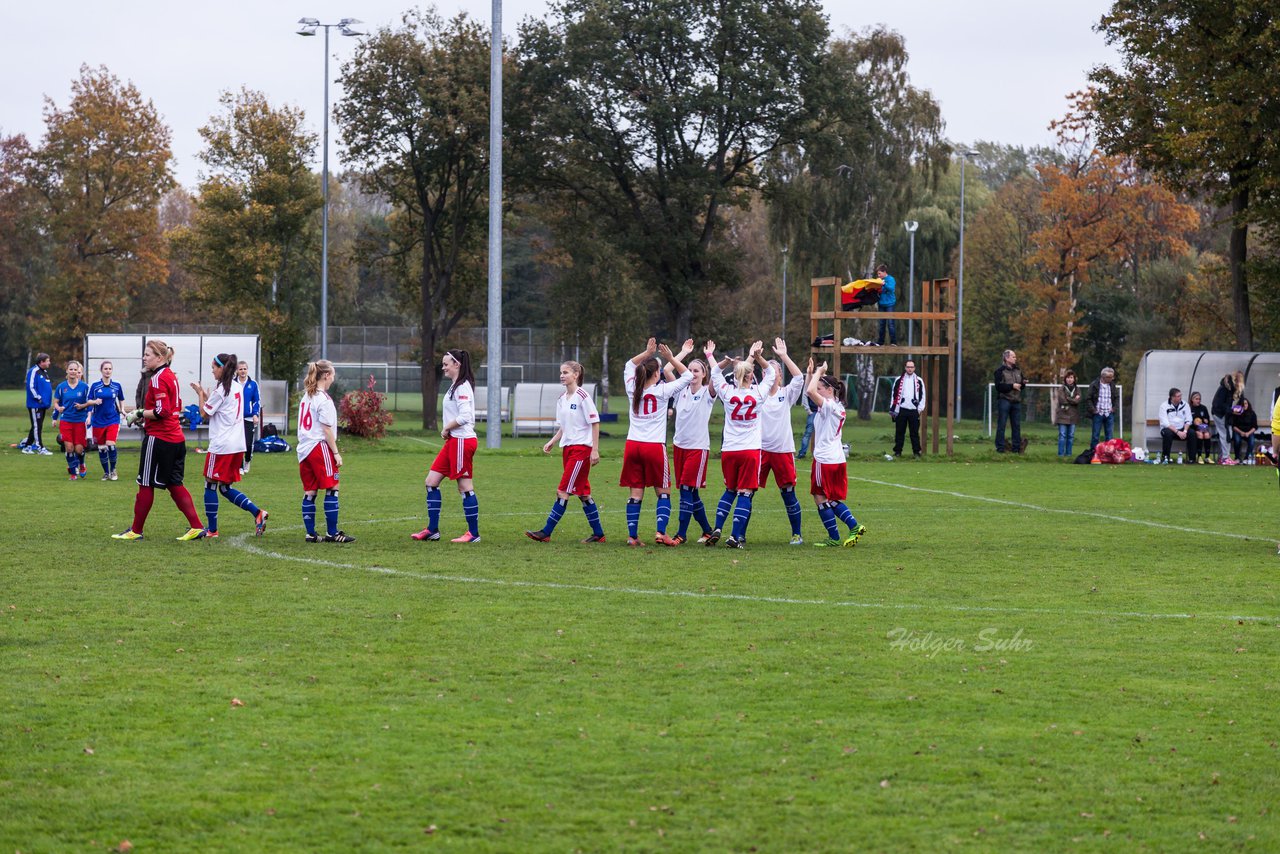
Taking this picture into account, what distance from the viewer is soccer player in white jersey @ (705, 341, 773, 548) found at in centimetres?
1367

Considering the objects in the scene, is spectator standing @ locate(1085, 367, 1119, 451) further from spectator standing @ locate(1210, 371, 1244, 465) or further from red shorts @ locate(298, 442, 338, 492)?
red shorts @ locate(298, 442, 338, 492)

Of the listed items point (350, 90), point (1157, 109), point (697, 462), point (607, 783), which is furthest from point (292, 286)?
point (607, 783)

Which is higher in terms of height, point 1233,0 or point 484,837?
point 1233,0

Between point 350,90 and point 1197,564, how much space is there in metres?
36.1

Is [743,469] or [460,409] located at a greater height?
[460,409]

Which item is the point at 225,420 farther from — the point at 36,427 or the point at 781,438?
the point at 36,427

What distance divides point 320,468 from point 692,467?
368 centimetres

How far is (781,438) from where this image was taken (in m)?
14.4

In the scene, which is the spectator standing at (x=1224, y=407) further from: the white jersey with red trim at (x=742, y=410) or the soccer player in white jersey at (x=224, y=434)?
the soccer player in white jersey at (x=224, y=434)

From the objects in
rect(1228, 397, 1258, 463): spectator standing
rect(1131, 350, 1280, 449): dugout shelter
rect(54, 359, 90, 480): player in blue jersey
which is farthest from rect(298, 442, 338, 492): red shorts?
rect(1131, 350, 1280, 449): dugout shelter

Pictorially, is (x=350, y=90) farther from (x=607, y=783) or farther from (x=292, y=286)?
(x=607, y=783)

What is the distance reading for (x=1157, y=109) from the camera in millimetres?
34438

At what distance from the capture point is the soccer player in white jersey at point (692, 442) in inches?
556

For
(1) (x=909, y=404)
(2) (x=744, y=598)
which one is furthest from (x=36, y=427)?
(2) (x=744, y=598)
